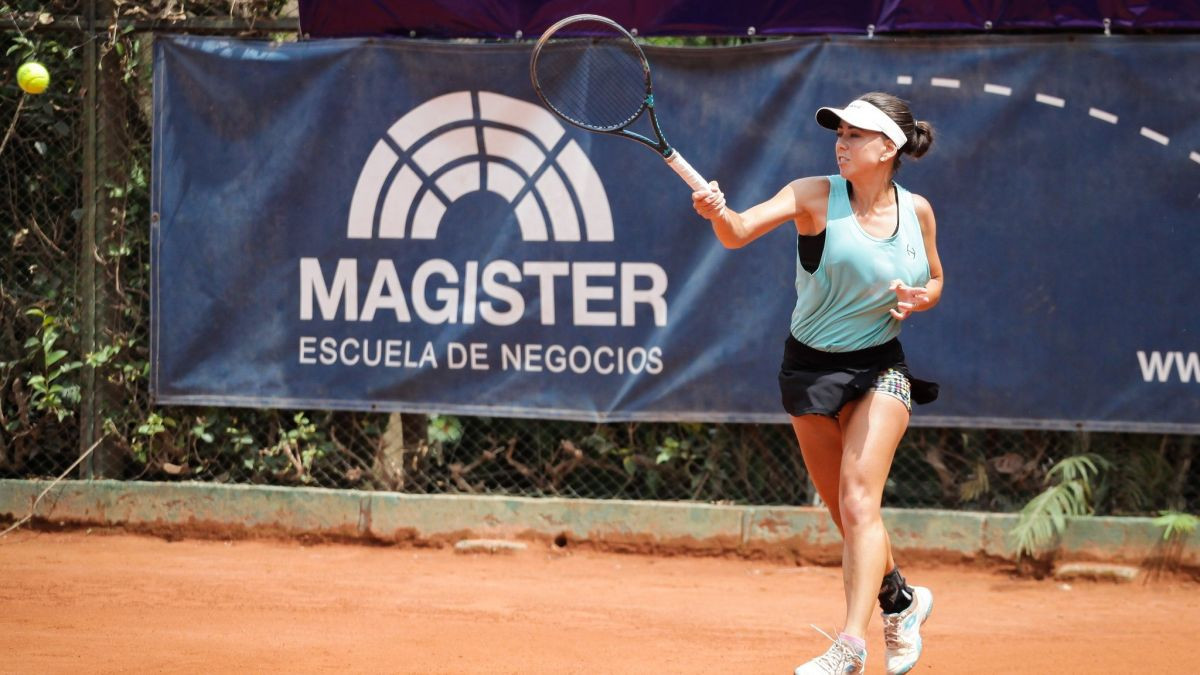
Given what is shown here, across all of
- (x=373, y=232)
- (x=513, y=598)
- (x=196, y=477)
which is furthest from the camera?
(x=196, y=477)

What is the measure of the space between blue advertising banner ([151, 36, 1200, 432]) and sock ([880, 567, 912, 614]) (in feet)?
6.13

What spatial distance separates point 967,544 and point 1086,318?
109 cm

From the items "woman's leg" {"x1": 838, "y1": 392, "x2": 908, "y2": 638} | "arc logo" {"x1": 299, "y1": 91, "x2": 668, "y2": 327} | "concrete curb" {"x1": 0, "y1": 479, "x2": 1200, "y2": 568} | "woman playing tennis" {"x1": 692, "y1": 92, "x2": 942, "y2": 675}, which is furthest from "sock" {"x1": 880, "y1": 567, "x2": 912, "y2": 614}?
"arc logo" {"x1": 299, "y1": 91, "x2": 668, "y2": 327}

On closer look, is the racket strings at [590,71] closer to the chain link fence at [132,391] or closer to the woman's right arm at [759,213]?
the chain link fence at [132,391]

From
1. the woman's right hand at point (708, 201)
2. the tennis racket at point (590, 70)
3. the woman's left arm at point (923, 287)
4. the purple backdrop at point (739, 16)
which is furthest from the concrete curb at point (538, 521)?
the woman's right hand at point (708, 201)

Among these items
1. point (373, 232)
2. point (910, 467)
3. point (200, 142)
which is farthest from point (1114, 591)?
point (200, 142)

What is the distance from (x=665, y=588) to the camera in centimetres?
575

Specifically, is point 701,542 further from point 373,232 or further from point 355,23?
point 355,23

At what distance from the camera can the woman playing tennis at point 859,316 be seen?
388cm

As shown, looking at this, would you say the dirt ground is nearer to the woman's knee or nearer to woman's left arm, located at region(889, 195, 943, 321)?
the woman's knee

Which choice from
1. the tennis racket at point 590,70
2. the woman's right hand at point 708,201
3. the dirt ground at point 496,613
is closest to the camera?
the woman's right hand at point 708,201

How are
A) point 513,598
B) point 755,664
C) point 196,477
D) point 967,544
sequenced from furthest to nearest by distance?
1. point 196,477
2. point 967,544
3. point 513,598
4. point 755,664

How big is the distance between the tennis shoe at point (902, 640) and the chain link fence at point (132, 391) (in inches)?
82.9

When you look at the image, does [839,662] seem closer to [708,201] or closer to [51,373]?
[708,201]
